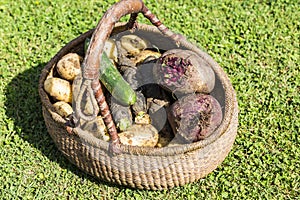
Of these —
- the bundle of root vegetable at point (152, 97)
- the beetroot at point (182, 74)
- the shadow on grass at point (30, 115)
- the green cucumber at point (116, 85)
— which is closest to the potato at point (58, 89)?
the bundle of root vegetable at point (152, 97)

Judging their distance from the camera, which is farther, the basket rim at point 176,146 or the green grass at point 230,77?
the green grass at point 230,77

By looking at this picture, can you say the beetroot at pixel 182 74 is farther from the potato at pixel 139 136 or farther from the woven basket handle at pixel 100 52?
the woven basket handle at pixel 100 52

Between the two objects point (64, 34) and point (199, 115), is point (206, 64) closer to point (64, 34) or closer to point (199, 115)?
point (199, 115)

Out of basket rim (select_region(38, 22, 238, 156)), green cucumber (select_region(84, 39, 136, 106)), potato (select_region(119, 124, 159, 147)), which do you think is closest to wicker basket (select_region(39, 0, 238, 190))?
basket rim (select_region(38, 22, 238, 156))

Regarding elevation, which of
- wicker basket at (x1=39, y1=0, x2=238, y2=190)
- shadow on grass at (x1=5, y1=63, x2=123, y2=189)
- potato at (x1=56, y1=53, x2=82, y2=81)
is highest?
potato at (x1=56, y1=53, x2=82, y2=81)

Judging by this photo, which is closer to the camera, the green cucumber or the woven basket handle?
the woven basket handle

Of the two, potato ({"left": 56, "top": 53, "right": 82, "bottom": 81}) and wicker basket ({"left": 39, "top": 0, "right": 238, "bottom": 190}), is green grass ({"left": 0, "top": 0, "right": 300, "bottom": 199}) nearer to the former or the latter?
wicker basket ({"left": 39, "top": 0, "right": 238, "bottom": 190})
